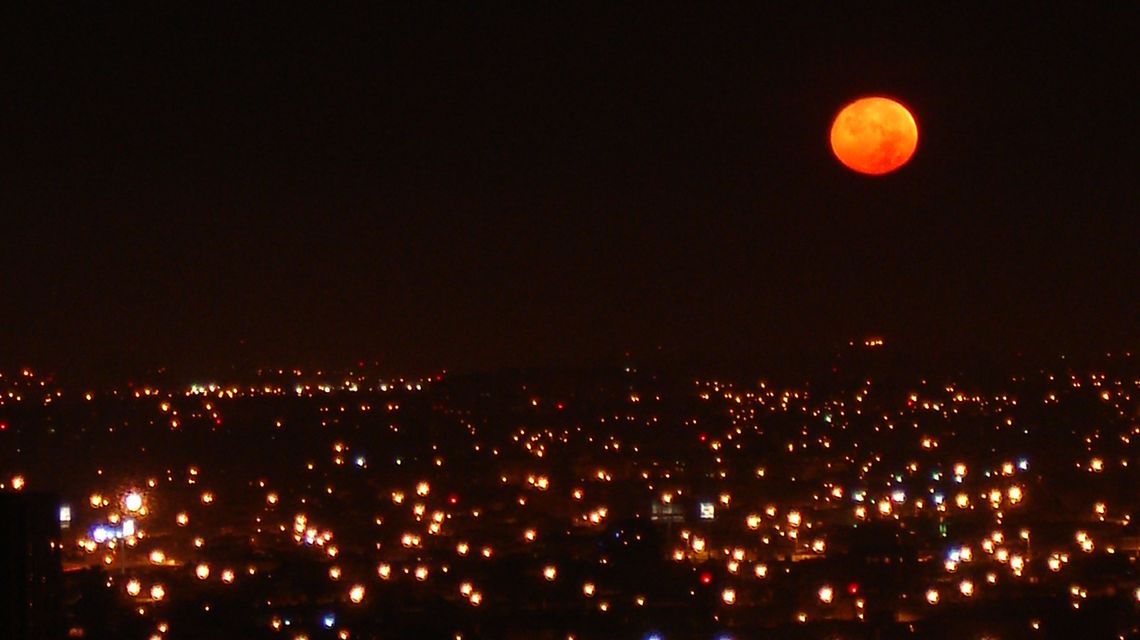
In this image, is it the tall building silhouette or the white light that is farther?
the white light

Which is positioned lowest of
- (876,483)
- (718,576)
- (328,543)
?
(718,576)

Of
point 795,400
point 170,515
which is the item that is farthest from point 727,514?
point 795,400

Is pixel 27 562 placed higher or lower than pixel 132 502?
lower

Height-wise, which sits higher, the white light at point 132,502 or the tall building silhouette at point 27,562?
the white light at point 132,502

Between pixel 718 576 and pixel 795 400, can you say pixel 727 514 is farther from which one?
pixel 795 400

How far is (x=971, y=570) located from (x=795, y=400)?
23427 mm

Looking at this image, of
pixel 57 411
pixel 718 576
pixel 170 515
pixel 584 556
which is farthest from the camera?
pixel 57 411

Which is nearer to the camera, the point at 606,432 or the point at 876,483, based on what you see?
the point at 876,483

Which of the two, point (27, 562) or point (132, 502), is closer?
point (27, 562)

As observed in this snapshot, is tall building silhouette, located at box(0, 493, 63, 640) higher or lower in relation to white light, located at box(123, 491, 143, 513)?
lower

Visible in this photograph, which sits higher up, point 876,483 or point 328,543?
point 876,483

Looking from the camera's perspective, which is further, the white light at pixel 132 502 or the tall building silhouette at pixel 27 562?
the white light at pixel 132 502

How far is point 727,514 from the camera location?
73.9ft

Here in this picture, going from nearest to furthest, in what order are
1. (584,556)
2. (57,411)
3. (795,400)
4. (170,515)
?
(584,556), (170,515), (57,411), (795,400)
